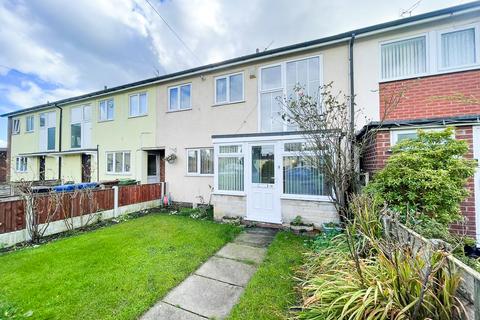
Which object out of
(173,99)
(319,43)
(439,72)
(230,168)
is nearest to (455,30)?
(439,72)

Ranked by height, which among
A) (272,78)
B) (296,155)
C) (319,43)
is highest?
(319,43)

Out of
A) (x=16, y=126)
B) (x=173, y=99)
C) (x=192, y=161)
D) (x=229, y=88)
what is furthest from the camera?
(x=16, y=126)

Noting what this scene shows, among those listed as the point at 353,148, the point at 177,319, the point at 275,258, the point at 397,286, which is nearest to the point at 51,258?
the point at 177,319

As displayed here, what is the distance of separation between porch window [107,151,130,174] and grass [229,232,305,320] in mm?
11582

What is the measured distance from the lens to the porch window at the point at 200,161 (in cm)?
1114

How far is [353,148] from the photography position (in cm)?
623

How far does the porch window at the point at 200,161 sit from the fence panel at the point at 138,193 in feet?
Result: 6.93

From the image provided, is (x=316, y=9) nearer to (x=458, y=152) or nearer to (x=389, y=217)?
(x=458, y=152)

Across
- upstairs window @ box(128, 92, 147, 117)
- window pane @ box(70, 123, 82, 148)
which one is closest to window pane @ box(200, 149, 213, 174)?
upstairs window @ box(128, 92, 147, 117)

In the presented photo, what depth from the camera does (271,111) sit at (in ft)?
31.8

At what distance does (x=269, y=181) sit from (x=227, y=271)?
3.91m

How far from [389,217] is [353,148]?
2798 millimetres

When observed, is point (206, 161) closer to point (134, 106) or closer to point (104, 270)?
point (134, 106)

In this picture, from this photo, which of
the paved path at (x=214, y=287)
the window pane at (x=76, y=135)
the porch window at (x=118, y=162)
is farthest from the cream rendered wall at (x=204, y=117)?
the window pane at (x=76, y=135)
